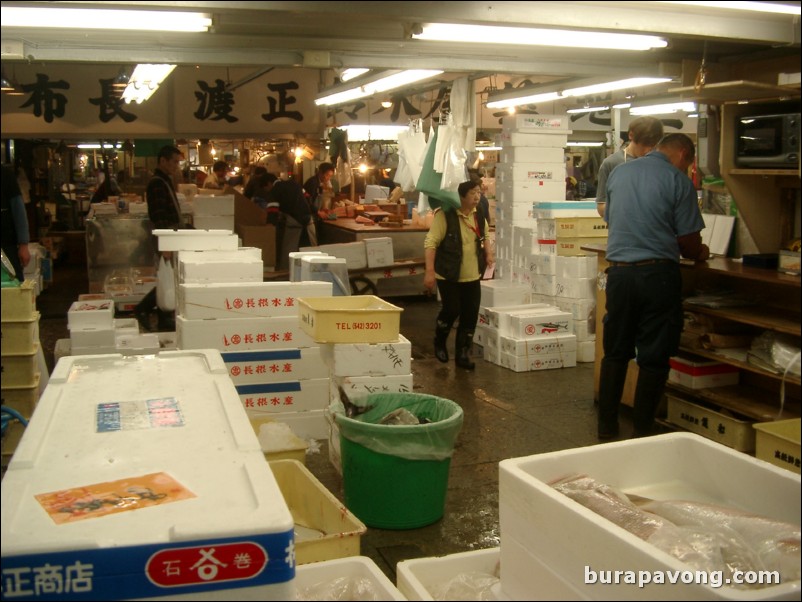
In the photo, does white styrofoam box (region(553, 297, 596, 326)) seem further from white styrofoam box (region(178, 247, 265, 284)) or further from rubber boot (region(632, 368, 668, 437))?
white styrofoam box (region(178, 247, 265, 284))

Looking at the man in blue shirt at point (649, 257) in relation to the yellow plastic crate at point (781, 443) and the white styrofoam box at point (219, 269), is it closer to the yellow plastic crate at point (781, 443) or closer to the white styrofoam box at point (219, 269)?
the yellow plastic crate at point (781, 443)

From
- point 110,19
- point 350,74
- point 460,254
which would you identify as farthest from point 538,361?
point 110,19

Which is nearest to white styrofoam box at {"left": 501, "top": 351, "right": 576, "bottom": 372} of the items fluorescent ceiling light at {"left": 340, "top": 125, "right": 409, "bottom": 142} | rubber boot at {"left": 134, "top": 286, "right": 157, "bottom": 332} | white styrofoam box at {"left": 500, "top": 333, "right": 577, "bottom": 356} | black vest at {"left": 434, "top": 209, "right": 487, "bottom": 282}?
A: white styrofoam box at {"left": 500, "top": 333, "right": 577, "bottom": 356}

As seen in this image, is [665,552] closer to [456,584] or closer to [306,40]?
[456,584]

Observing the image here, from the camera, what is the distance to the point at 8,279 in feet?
9.73

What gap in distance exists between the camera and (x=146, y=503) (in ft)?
6.44

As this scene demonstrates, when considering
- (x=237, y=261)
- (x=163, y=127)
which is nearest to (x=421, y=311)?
(x=163, y=127)

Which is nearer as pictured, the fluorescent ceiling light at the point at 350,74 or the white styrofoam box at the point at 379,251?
the fluorescent ceiling light at the point at 350,74

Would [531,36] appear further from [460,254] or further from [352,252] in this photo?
[352,252]

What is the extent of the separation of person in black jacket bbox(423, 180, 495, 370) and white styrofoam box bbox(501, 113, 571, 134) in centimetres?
196

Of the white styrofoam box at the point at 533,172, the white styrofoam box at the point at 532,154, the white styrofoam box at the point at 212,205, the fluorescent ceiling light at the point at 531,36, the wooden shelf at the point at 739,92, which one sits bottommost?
the white styrofoam box at the point at 212,205

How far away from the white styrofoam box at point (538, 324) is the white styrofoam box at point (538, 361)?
21 centimetres

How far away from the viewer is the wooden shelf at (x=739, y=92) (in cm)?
227

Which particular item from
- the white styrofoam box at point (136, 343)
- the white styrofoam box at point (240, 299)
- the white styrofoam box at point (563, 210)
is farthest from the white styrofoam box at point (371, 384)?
the white styrofoam box at point (563, 210)
